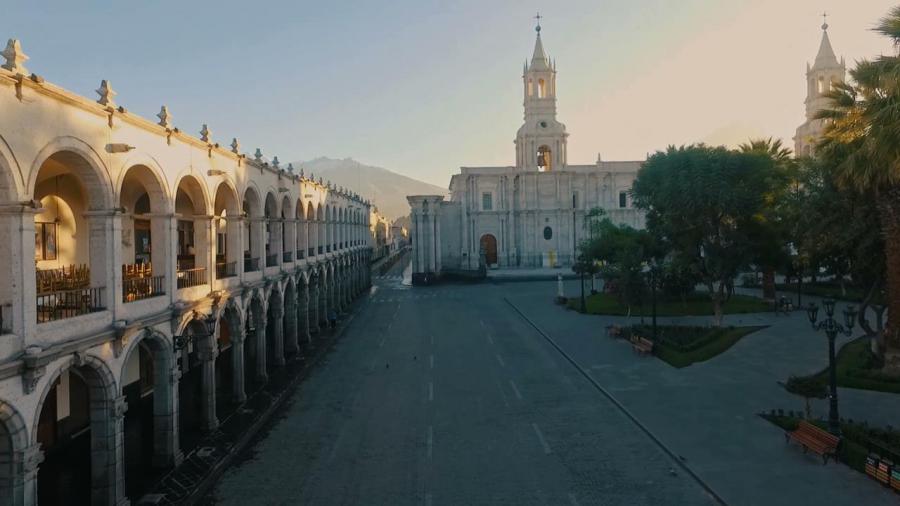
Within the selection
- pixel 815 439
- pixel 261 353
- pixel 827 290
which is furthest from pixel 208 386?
pixel 827 290

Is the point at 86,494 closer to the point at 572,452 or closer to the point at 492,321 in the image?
the point at 572,452

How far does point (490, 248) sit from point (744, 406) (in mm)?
58680

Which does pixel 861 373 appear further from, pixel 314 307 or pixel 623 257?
pixel 314 307

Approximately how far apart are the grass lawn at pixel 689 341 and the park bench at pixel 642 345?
26 centimetres

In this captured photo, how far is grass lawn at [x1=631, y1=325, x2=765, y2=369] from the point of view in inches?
974

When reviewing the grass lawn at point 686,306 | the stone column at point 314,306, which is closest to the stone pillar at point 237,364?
the stone column at point 314,306

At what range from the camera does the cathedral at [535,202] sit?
7475 cm

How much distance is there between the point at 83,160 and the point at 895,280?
22.0 metres

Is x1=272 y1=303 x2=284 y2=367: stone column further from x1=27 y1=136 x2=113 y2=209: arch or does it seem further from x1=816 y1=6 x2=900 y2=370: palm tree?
x1=816 y1=6 x2=900 y2=370: palm tree

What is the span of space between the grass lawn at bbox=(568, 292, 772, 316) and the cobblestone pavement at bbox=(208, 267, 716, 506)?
12.0m

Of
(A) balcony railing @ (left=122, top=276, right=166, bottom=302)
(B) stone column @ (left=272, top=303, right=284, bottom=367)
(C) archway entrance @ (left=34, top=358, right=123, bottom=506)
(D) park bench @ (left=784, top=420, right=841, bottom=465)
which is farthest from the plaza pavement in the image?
(A) balcony railing @ (left=122, top=276, right=166, bottom=302)

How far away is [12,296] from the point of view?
33.3 ft

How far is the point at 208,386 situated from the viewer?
1797 cm

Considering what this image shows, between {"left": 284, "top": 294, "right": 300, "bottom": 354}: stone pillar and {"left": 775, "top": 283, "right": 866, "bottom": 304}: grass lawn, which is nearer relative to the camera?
{"left": 284, "top": 294, "right": 300, "bottom": 354}: stone pillar
